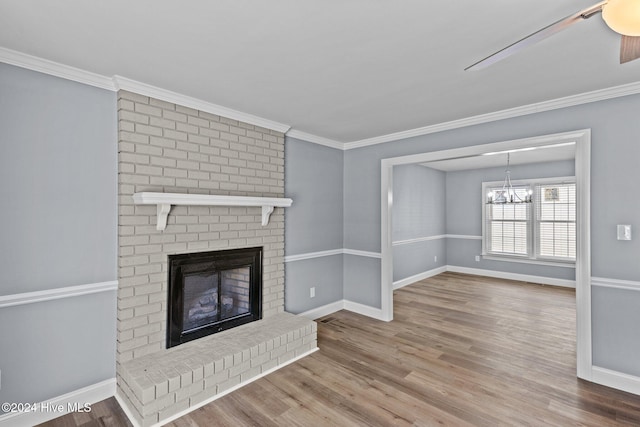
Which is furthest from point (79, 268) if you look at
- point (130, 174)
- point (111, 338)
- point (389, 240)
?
point (389, 240)

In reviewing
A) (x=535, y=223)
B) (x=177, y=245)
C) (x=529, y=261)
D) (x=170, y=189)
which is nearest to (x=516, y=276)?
(x=529, y=261)

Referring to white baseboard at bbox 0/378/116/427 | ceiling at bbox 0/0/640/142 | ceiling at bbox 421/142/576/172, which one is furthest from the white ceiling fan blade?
ceiling at bbox 421/142/576/172

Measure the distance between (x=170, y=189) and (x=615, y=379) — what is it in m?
4.16

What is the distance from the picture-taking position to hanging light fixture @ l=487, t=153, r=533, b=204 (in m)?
5.70

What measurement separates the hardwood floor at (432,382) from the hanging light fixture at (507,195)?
2.12 metres

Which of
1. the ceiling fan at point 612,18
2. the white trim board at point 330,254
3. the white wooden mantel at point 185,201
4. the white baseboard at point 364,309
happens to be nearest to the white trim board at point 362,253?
the white trim board at point 330,254

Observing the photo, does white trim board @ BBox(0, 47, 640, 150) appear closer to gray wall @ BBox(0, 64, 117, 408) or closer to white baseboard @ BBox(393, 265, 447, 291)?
gray wall @ BBox(0, 64, 117, 408)

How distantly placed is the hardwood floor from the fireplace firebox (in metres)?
0.70

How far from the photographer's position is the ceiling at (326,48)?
1625mm

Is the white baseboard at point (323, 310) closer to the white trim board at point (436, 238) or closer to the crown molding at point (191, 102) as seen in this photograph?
the white trim board at point (436, 238)

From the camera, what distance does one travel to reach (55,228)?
226cm

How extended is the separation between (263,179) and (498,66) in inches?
95.9

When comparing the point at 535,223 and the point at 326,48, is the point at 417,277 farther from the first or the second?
the point at 326,48

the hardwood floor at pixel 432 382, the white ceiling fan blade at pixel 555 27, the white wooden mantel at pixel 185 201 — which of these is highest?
the white ceiling fan blade at pixel 555 27
